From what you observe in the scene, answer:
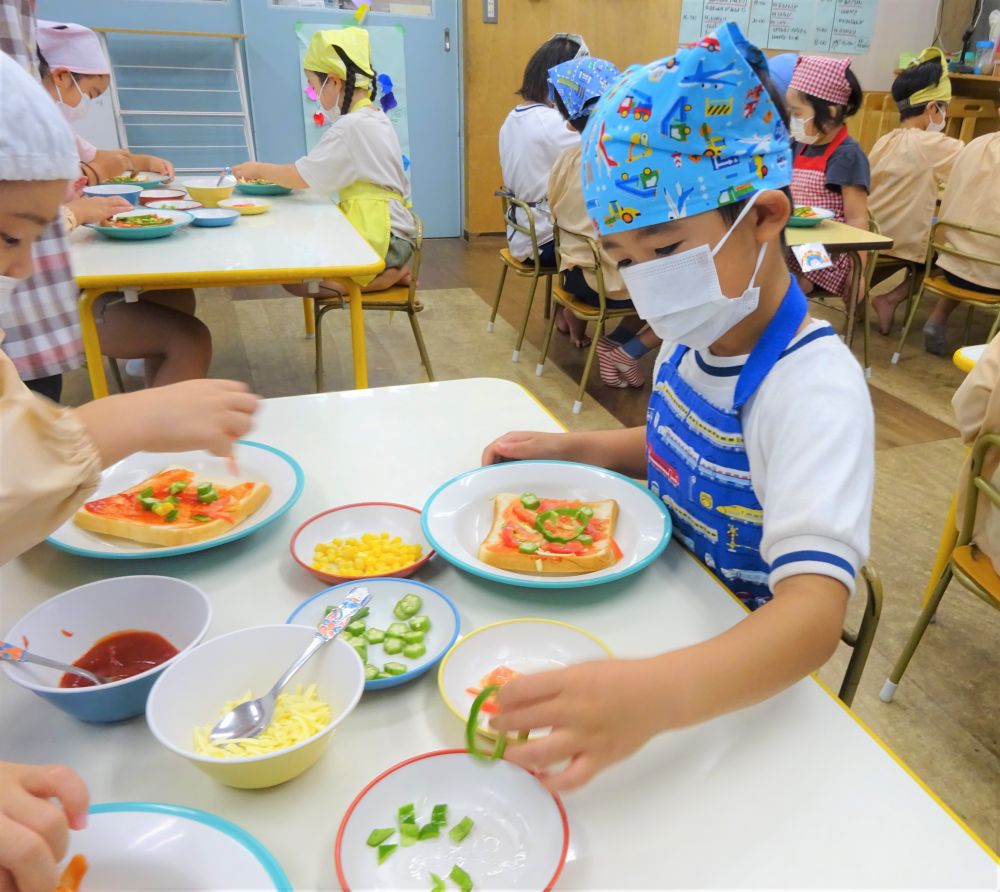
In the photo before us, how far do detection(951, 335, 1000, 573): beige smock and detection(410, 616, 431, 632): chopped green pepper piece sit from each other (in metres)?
1.23

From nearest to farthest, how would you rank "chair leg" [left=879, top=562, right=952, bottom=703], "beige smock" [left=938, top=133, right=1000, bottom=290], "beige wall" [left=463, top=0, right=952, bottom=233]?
"chair leg" [left=879, top=562, right=952, bottom=703]
"beige smock" [left=938, top=133, right=1000, bottom=290]
"beige wall" [left=463, top=0, right=952, bottom=233]

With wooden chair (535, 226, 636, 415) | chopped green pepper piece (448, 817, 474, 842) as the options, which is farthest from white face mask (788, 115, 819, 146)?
chopped green pepper piece (448, 817, 474, 842)

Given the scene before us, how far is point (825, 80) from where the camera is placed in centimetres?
347

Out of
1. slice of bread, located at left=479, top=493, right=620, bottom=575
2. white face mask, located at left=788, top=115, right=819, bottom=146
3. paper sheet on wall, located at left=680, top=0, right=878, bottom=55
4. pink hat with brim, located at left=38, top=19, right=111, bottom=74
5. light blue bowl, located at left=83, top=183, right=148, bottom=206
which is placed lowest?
slice of bread, located at left=479, top=493, right=620, bottom=575

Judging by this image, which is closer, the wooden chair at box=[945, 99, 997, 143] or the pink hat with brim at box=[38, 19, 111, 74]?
the pink hat with brim at box=[38, 19, 111, 74]

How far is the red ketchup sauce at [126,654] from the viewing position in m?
0.81

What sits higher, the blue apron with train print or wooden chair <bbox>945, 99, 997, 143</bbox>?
wooden chair <bbox>945, 99, 997, 143</bbox>

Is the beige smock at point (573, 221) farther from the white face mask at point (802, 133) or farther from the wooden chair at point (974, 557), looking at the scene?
the wooden chair at point (974, 557)

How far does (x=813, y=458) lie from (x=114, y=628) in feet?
2.59

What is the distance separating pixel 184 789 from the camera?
2.19 feet

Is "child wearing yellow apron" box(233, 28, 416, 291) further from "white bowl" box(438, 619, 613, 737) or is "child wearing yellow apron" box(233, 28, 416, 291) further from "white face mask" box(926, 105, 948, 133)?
"white face mask" box(926, 105, 948, 133)

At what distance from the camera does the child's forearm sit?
0.67 m

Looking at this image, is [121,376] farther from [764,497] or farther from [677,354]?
[764,497]

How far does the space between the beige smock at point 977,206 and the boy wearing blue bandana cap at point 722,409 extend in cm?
314
